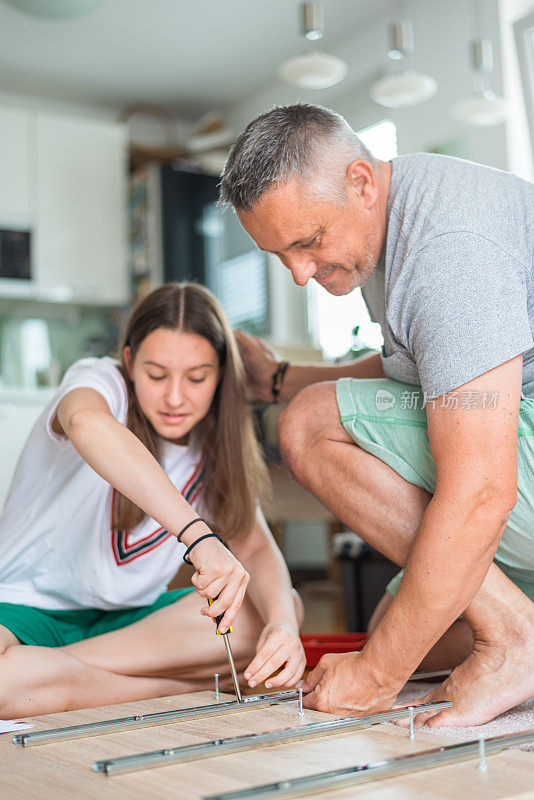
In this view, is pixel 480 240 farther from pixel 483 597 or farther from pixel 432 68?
pixel 432 68

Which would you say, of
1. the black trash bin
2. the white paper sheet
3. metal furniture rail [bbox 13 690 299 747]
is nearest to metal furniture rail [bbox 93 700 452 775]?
metal furniture rail [bbox 13 690 299 747]

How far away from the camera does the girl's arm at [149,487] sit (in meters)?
1.15

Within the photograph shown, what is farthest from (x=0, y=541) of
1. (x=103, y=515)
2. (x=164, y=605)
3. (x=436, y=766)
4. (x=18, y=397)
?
(x=18, y=397)

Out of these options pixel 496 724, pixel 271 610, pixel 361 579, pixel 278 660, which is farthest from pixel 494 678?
pixel 361 579

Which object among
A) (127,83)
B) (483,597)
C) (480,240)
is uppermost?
(127,83)

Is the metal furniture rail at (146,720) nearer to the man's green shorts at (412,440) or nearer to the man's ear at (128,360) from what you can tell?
the man's green shorts at (412,440)

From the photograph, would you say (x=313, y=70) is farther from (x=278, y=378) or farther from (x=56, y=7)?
(x=278, y=378)

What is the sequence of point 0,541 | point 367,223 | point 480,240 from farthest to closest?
point 0,541 → point 367,223 → point 480,240

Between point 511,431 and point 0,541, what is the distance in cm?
94

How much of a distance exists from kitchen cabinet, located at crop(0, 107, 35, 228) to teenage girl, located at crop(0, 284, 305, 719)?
357cm

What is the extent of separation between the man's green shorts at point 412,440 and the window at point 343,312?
2951 mm

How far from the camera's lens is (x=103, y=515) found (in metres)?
1.63

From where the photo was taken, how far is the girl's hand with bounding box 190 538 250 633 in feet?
3.76

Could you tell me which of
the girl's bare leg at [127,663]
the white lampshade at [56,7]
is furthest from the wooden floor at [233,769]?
the white lampshade at [56,7]
